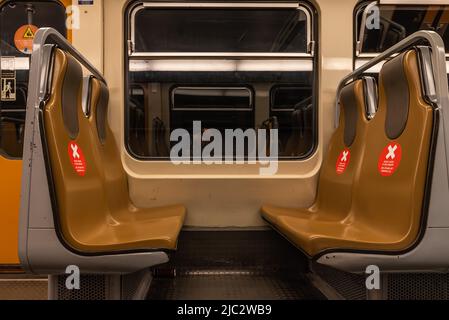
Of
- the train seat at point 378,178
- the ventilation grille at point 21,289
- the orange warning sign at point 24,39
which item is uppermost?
the orange warning sign at point 24,39

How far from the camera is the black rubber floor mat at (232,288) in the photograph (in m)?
2.37

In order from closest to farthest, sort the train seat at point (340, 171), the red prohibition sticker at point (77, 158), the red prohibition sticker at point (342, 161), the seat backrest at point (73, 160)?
1. the seat backrest at point (73, 160)
2. the red prohibition sticker at point (77, 158)
3. the train seat at point (340, 171)
4. the red prohibition sticker at point (342, 161)

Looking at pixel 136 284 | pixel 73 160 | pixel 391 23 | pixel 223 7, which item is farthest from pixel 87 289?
pixel 391 23

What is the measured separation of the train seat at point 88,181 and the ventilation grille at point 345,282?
35.8 inches

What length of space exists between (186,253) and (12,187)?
121 cm

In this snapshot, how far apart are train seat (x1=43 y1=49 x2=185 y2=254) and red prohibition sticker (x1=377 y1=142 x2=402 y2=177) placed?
1008 millimetres

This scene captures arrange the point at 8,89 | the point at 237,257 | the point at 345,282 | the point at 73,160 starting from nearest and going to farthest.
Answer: the point at 73,160 → the point at 345,282 → the point at 8,89 → the point at 237,257

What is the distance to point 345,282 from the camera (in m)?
2.21

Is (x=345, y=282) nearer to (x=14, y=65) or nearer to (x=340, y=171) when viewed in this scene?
(x=340, y=171)

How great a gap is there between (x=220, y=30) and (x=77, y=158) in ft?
5.00

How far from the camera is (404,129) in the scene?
1853 mm

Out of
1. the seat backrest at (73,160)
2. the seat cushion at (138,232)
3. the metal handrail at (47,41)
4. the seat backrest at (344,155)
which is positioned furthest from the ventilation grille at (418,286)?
the metal handrail at (47,41)

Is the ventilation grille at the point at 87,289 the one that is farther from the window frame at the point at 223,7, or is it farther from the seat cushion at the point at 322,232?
the window frame at the point at 223,7

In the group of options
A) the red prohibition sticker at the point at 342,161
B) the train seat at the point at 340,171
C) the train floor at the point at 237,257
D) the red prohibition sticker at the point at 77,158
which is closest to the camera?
the red prohibition sticker at the point at 77,158
